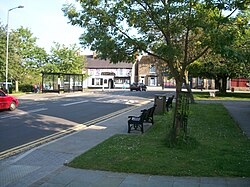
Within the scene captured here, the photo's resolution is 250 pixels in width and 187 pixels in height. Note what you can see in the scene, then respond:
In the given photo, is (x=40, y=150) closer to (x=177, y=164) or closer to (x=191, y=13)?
(x=177, y=164)

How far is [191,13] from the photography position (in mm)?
9383

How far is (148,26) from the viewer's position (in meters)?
10.6

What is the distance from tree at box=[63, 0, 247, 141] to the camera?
8.97 meters

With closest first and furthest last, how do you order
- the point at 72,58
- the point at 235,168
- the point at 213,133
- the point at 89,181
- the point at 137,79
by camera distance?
1. the point at 89,181
2. the point at 235,168
3. the point at 213,133
4. the point at 72,58
5. the point at 137,79

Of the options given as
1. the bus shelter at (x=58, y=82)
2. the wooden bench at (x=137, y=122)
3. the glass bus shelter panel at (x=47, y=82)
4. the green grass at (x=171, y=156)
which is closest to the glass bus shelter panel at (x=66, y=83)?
the bus shelter at (x=58, y=82)

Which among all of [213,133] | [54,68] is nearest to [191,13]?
[213,133]

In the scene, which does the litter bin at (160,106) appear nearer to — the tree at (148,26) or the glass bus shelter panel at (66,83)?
the tree at (148,26)

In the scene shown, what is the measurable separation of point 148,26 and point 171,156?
489 centimetres

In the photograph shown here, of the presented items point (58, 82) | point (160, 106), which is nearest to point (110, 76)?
point (58, 82)

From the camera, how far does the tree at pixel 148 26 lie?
8969mm

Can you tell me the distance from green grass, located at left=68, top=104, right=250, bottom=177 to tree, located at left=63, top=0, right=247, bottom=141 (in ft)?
3.14

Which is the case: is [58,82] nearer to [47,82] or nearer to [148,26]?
[47,82]

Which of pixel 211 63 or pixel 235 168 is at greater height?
pixel 211 63

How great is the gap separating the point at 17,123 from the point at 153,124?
6279 millimetres
